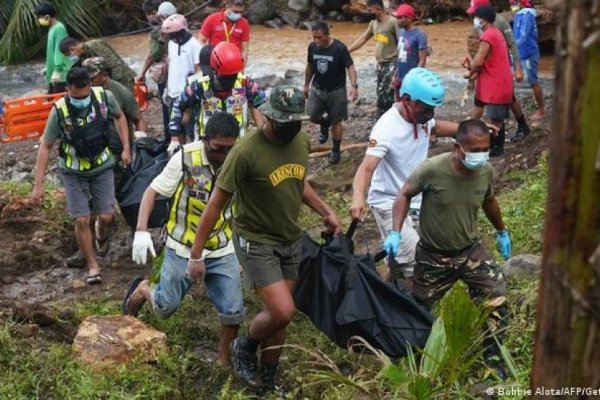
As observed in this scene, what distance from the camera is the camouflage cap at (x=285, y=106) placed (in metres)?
4.80

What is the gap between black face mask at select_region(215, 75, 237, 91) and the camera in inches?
282

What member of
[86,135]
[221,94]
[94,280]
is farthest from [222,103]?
[94,280]

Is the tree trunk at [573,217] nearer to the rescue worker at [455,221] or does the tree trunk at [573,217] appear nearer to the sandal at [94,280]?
the rescue worker at [455,221]

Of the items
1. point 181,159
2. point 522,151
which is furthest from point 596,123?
point 522,151

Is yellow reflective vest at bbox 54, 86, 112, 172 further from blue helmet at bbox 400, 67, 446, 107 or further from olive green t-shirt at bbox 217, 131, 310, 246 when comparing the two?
blue helmet at bbox 400, 67, 446, 107

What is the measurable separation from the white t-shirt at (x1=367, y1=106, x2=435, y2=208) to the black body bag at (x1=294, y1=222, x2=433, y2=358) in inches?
35.6

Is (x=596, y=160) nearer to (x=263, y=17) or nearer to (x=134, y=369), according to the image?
(x=134, y=369)

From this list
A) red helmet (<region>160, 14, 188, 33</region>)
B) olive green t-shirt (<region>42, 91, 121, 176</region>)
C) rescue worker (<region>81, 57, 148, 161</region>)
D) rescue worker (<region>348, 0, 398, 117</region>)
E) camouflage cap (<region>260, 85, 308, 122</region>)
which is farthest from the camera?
rescue worker (<region>348, 0, 398, 117</region>)

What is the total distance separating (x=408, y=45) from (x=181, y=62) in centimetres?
255

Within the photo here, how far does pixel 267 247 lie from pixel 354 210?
62cm

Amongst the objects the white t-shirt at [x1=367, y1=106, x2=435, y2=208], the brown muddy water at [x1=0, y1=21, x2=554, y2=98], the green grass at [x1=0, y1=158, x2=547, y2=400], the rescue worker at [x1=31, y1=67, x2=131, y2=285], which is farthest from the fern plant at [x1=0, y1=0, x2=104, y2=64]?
the white t-shirt at [x1=367, y1=106, x2=435, y2=208]

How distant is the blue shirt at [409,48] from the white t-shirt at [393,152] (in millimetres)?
4151

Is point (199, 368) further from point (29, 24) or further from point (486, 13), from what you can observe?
point (29, 24)

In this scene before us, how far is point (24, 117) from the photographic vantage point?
442 inches
